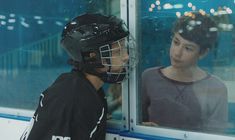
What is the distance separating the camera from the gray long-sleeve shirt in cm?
174

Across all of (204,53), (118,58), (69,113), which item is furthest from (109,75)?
(204,53)

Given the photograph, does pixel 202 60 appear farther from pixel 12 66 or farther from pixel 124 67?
pixel 12 66

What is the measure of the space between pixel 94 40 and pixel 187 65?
1.39ft

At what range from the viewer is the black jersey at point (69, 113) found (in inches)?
65.7

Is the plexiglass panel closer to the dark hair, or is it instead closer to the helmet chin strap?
the dark hair

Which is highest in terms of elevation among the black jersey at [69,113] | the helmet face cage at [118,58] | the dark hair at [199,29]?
the dark hair at [199,29]

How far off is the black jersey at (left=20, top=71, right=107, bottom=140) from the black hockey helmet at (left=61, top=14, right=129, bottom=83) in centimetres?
8

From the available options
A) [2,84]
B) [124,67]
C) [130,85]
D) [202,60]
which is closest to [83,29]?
[124,67]

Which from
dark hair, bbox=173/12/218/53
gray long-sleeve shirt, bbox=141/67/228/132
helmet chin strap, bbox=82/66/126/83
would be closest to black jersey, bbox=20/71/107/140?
helmet chin strap, bbox=82/66/126/83

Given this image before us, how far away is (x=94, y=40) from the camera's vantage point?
5.83ft

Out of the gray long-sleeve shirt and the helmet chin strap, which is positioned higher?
the helmet chin strap

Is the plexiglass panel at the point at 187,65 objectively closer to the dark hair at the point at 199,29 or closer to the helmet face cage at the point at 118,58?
the dark hair at the point at 199,29

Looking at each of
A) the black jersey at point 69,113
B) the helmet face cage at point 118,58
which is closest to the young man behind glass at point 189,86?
the helmet face cage at point 118,58

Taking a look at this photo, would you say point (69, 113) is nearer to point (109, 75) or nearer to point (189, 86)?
point (109, 75)
